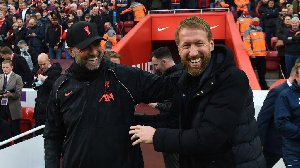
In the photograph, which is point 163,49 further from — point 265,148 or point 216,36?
point 216,36

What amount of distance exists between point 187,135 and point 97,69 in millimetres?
821

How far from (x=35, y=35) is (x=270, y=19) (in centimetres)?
763

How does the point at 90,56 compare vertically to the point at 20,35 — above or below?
above

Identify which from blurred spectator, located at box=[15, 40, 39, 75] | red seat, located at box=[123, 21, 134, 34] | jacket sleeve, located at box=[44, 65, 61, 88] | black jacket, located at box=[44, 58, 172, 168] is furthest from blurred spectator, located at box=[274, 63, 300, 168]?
red seat, located at box=[123, 21, 134, 34]

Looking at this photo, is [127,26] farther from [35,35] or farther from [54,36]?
[35,35]

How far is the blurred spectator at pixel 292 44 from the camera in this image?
9383mm

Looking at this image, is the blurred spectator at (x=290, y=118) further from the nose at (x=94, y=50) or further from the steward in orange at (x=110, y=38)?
the steward in orange at (x=110, y=38)

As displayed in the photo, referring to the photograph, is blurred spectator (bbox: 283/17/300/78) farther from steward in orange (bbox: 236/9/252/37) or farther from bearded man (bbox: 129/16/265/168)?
bearded man (bbox: 129/16/265/168)

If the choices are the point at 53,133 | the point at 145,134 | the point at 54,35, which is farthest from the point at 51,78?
the point at 54,35

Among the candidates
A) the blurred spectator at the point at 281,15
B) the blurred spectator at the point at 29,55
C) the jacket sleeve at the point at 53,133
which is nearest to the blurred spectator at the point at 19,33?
the blurred spectator at the point at 29,55

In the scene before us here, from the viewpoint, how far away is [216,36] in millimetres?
13219

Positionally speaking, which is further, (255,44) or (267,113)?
(255,44)

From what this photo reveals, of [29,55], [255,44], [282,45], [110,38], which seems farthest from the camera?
[110,38]

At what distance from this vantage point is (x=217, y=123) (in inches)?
73.2
